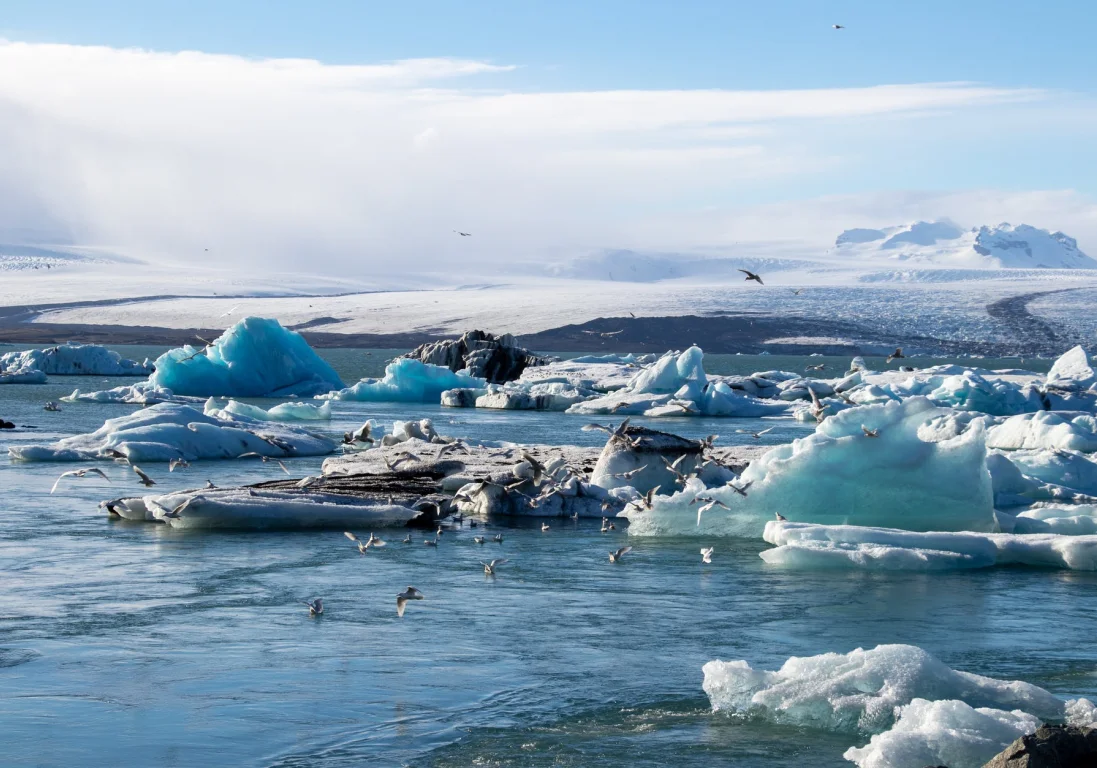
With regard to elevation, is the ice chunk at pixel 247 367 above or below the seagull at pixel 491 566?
above

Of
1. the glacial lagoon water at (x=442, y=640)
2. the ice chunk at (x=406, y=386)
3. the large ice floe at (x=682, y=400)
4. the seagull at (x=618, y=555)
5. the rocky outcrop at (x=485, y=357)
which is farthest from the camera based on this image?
the rocky outcrop at (x=485, y=357)

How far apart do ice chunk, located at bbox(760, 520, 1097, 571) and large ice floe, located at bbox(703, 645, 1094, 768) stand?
3.88 meters

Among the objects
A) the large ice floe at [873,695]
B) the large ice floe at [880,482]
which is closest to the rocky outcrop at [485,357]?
the large ice floe at [880,482]

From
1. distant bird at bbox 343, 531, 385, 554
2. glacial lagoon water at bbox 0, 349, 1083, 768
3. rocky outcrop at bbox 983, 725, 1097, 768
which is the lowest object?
glacial lagoon water at bbox 0, 349, 1083, 768

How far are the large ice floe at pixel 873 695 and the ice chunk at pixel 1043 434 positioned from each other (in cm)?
1483

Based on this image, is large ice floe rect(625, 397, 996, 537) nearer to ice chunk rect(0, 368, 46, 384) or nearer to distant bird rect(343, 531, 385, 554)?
distant bird rect(343, 531, 385, 554)

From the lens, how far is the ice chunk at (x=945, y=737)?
5.20 m

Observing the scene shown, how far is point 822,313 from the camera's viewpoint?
341 feet

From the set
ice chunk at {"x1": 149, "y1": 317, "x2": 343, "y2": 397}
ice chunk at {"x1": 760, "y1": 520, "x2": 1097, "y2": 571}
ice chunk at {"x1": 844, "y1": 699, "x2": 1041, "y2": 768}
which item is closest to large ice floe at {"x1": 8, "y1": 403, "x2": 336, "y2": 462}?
ice chunk at {"x1": 760, "y1": 520, "x2": 1097, "y2": 571}

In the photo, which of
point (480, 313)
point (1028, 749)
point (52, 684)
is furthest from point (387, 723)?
point (480, 313)

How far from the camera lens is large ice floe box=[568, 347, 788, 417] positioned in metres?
31.4

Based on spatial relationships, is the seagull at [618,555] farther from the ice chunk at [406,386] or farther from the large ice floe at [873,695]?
the ice chunk at [406,386]

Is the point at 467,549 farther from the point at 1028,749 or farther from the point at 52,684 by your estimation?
the point at 1028,749

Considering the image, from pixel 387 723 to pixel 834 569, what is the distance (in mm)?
5086
